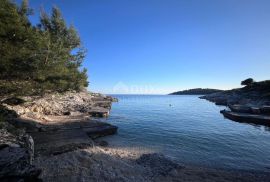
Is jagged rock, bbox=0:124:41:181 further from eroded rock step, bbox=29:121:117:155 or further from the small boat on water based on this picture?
the small boat on water

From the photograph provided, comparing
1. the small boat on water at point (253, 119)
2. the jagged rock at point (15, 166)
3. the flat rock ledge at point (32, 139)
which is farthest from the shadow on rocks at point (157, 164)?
the small boat on water at point (253, 119)

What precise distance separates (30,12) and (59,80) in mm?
11392

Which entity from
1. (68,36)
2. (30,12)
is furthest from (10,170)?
(68,36)

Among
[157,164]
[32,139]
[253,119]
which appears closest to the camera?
[32,139]

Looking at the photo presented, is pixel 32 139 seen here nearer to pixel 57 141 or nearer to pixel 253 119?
pixel 57 141

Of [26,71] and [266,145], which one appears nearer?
[26,71]

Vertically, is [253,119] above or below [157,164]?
above

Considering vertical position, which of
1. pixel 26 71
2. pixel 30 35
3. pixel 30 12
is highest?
pixel 30 12

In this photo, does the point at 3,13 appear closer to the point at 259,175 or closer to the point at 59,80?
the point at 59,80

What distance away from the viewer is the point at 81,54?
29.5 metres

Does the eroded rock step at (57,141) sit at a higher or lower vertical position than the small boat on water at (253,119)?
higher

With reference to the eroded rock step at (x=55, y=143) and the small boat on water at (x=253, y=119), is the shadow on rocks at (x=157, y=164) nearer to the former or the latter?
the eroded rock step at (x=55, y=143)

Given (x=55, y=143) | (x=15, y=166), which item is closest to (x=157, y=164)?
(x=55, y=143)

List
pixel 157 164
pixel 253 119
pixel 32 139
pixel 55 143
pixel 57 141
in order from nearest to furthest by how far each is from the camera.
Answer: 1. pixel 32 139
2. pixel 157 164
3. pixel 55 143
4. pixel 57 141
5. pixel 253 119
